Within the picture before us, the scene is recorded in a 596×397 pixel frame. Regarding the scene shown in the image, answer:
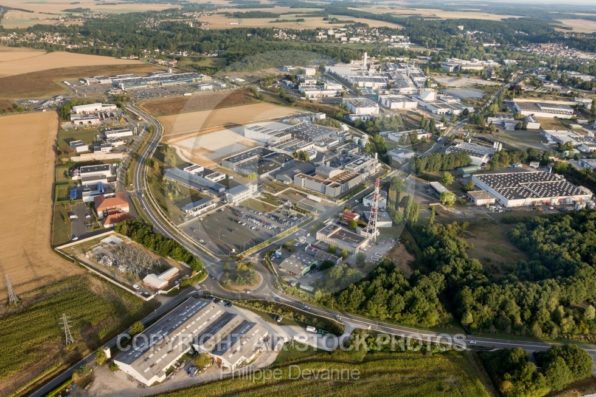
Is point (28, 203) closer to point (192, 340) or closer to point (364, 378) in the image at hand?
point (192, 340)

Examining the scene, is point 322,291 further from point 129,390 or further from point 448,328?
point 129,390

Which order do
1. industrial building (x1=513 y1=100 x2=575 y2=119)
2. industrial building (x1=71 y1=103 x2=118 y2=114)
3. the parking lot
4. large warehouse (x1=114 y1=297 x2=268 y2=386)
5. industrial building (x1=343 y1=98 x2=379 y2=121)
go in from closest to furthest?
large warehouse (x1=114 y1=297 x2=268 y2=386) < the parking lot < industrial building (x1=71 y1=103 x2=118 y2=114) < industrial building (x1=343 y1=98 x2=379 y2=121) < industrial building (x1=513 y1=100 x2=575 y2=119)

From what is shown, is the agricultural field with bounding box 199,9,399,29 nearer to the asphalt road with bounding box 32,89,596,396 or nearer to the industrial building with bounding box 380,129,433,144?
the industrial building with bounding box 380,129,433,144

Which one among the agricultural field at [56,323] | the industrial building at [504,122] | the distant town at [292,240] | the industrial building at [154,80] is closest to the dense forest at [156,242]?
the distant town at [292,240]

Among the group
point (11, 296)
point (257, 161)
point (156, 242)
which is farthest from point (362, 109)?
point (11, 296)

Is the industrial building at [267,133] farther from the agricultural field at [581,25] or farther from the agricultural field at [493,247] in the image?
the agricultural field at [581,25]

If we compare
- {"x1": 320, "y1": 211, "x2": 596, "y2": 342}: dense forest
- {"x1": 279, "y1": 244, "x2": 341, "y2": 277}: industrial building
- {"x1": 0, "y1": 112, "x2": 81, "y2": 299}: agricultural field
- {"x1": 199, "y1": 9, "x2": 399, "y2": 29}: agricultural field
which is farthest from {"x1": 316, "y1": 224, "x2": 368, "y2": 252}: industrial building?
{"x1": 199, "y1": 9, "x2": 399, "y2": 29}: agricultural field

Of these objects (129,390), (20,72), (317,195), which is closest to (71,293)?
(129,390)
